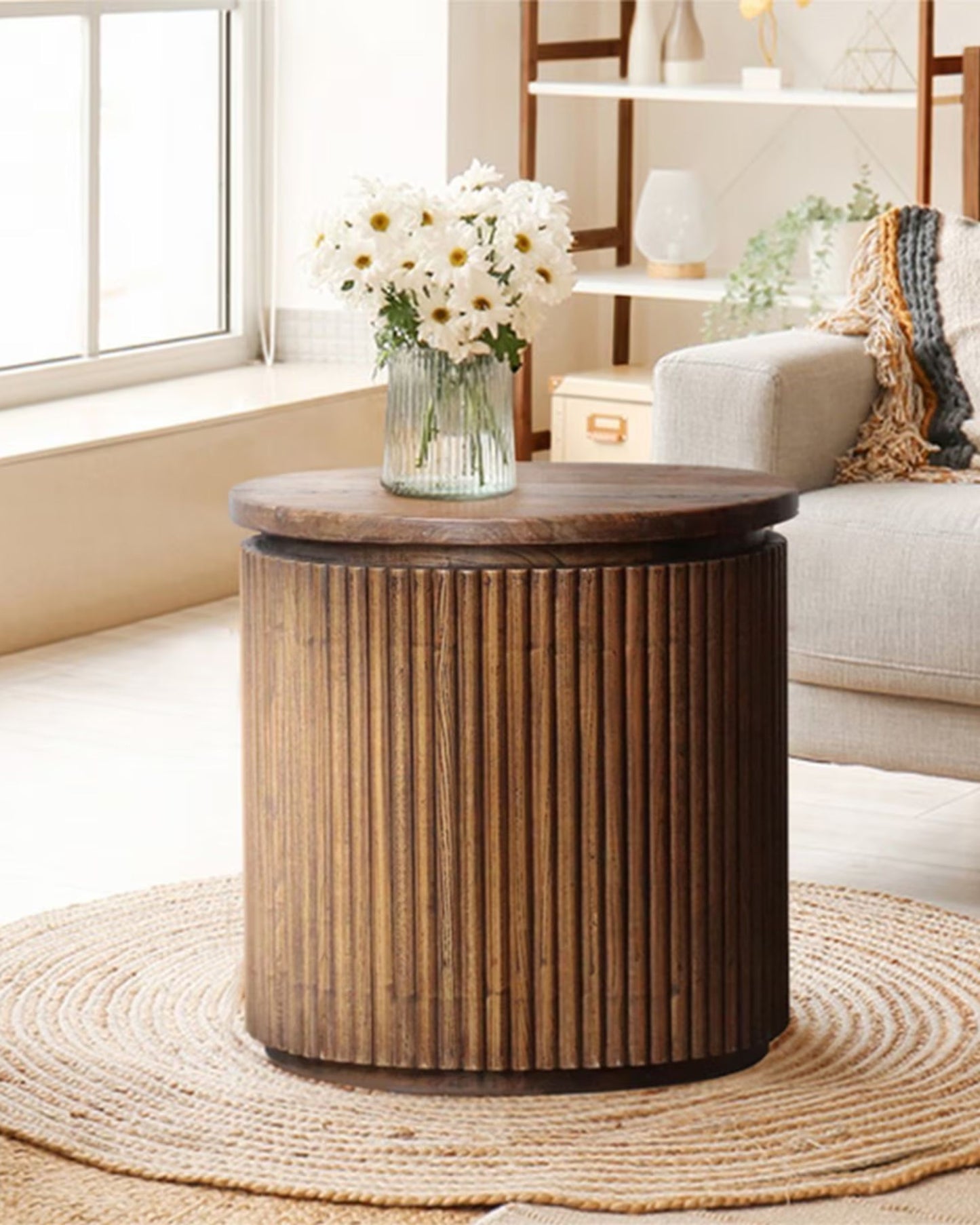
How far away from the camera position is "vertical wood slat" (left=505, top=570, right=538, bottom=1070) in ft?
7.97

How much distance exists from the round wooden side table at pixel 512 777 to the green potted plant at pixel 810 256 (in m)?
2.94

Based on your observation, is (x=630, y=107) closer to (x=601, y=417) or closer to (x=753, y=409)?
Result: (x=601, y=417)

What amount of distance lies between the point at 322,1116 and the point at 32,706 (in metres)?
1.93

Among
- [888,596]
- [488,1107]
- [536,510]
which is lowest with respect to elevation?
[488,1107]

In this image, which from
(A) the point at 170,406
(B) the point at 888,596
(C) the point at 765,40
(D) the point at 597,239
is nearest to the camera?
(B) the point at 888,596

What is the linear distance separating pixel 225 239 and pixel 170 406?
0.74m

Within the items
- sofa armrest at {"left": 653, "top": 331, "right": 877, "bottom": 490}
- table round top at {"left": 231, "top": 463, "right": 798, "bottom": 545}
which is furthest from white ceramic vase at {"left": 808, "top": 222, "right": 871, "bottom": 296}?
table round top at {"left": 231, "top": 463, "right": 798, "bottom": 545}

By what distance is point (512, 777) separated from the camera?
245cm

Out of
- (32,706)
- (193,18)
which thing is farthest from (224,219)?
(32,706)

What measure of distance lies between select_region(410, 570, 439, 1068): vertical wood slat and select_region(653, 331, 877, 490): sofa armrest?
112 cm

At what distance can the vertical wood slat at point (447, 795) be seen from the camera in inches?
95.8

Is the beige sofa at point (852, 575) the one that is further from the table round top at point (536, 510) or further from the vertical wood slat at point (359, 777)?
the vertical wood slat at point (359, 777)

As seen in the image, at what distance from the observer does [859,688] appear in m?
3.29

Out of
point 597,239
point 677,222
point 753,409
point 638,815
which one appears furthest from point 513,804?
point 597,239
